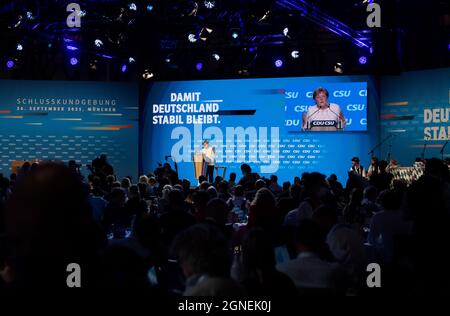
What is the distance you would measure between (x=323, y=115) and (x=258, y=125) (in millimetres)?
1939

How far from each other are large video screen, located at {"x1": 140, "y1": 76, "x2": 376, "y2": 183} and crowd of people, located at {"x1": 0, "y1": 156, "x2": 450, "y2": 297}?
9.53 m

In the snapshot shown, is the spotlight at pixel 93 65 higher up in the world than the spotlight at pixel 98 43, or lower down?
lower down

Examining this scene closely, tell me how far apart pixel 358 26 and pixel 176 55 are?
5612 mm

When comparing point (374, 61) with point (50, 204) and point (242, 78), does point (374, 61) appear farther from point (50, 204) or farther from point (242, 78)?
point (50, 204)

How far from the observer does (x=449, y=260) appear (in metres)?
3.75

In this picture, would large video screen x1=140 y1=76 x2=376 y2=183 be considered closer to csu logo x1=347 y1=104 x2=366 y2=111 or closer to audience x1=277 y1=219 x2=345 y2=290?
csu logo x1=347 y1=104 x2=366 y2=111

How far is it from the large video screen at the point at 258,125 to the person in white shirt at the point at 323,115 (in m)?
0.03

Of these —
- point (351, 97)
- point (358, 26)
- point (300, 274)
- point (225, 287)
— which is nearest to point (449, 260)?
point (300, 274)

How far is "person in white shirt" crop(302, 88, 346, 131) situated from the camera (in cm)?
1823

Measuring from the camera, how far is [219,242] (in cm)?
344

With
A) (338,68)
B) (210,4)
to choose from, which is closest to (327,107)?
(338,68)

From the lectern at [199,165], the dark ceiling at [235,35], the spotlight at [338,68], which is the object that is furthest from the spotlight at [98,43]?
the spotlight at [338,68]

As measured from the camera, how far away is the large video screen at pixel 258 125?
18312 mm

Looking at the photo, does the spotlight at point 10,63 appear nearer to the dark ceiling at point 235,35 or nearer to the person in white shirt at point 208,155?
the dark ceiling at point 235,35
